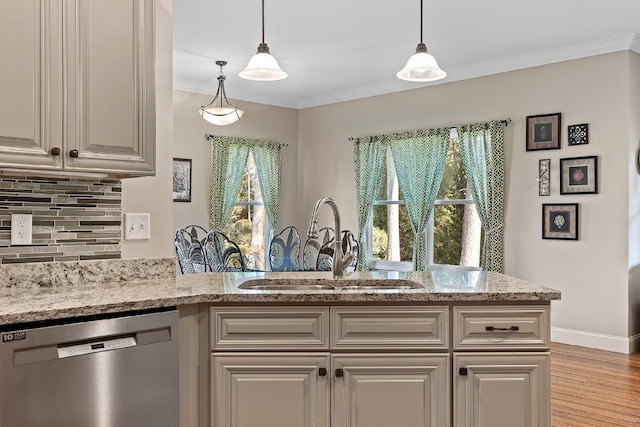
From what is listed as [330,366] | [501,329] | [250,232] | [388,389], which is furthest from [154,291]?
[250,232]

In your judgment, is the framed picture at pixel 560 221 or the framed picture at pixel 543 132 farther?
the framed picture at pixel 543 132

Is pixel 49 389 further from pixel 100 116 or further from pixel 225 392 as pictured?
pixel 100 116

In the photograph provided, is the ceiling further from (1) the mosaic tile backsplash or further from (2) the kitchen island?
(2) the kitchen island

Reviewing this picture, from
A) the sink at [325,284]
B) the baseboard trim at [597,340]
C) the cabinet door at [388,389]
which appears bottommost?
the baseboard trim at [597,340]

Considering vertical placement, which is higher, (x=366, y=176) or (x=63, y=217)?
(x=366, y=176)

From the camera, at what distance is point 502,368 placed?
2.24m

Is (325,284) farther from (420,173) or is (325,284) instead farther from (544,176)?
(420,173)

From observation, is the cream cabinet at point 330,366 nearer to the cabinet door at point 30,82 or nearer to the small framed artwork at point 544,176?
the cabinet door at point 30,82

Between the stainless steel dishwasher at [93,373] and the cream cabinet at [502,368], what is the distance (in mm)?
1092

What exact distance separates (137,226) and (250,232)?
4.86 metres

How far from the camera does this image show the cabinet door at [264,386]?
2.23 m

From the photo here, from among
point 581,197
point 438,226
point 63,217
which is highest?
point 581,197

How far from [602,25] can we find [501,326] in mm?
3541

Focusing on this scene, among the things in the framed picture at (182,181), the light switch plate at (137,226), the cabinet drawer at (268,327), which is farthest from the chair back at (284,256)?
the cabinet drawer at (268,327)
